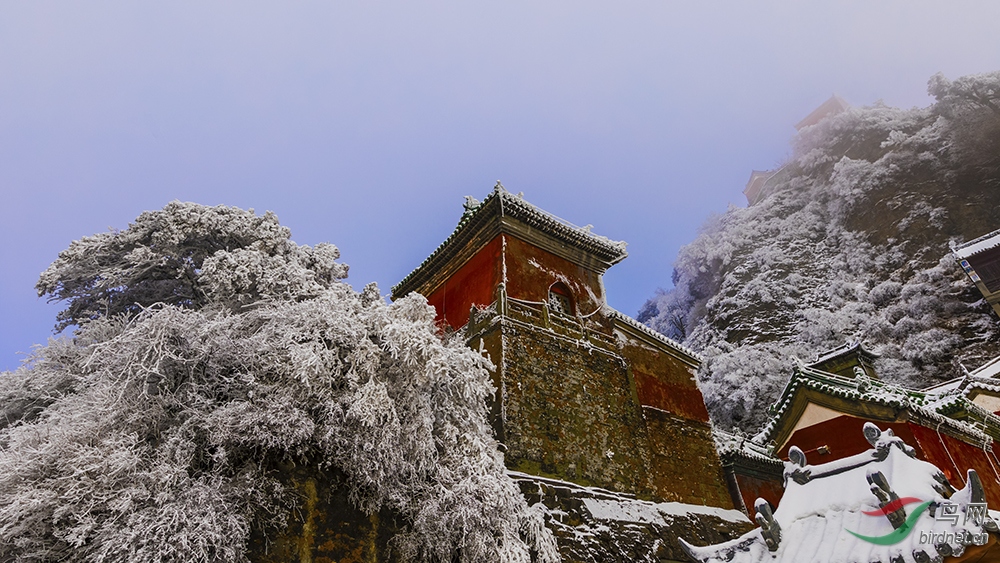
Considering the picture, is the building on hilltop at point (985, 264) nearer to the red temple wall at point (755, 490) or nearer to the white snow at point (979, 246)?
the white snow at point (979, 246)

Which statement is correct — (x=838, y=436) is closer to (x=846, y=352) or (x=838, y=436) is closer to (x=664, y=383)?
(x=664, y=383)

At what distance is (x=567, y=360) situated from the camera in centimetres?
1104

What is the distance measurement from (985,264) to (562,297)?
87.7ft

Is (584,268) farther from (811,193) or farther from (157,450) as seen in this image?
(811,193)

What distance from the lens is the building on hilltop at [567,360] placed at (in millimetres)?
9852

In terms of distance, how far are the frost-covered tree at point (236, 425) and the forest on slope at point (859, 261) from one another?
25.6 meters

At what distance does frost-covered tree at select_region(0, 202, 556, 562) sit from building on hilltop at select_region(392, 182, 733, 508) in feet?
7.34

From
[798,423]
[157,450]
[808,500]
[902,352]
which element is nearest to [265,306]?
[157,450]

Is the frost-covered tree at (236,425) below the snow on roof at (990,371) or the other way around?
below

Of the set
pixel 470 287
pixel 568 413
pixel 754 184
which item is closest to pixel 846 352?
pixel 568 413

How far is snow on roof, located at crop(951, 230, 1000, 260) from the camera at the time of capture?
1004 inches

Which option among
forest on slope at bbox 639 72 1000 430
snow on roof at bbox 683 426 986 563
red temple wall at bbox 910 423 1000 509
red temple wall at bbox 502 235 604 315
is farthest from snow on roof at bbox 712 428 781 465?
forest on slope at bbox 639 72 1000 430

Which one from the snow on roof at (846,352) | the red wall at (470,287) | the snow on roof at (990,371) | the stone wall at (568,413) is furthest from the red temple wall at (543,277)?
the snow on roof at (990,371)
